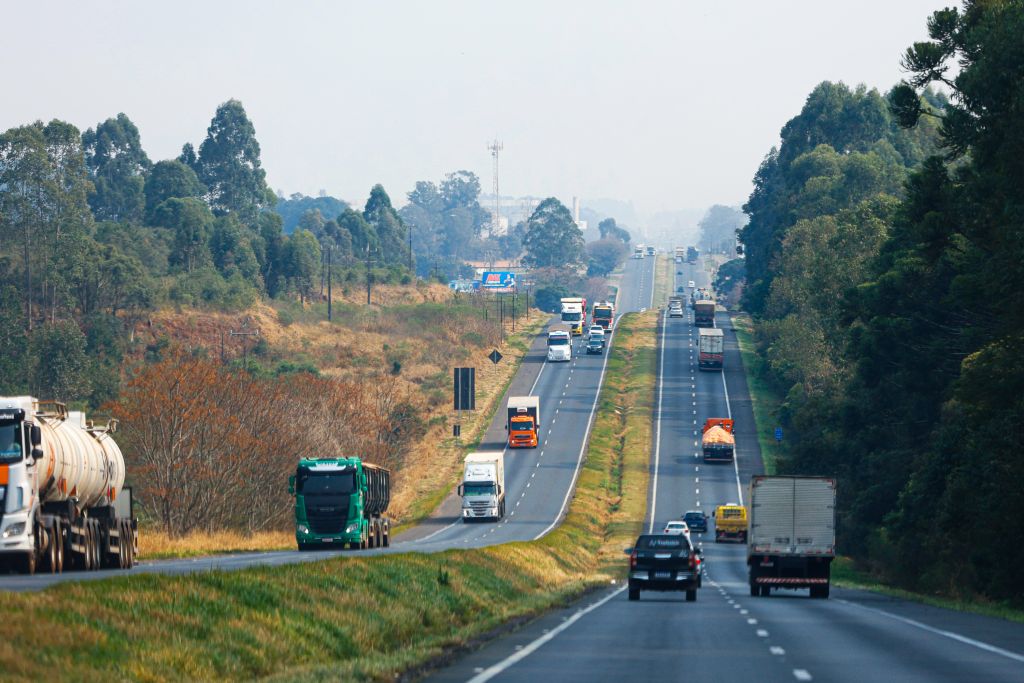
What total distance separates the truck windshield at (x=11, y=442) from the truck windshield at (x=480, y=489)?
5744cm

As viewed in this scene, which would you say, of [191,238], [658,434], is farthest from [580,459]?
[191,238]

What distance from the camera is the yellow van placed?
3425 inches

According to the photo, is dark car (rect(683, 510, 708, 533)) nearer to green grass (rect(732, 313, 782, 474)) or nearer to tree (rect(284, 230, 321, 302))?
green grass (rect(732, 313, 782, 474))

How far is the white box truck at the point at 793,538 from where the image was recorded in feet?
139

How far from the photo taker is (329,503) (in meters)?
55.7

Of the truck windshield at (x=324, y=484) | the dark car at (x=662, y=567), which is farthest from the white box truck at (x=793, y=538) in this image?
the truck windshield at (x=324, y=484)

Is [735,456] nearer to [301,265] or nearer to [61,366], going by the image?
[61,366]

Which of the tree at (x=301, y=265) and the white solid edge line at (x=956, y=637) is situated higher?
the tree at (x=301, y=265)

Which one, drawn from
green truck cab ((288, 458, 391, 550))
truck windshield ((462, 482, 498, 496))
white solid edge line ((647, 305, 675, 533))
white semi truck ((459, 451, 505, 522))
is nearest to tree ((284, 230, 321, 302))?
white solid edge line ((647, 305, 675, 533))

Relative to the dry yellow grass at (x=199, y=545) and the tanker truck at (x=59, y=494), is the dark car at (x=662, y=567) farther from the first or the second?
the dry yellow grass at (x=199, y=545)

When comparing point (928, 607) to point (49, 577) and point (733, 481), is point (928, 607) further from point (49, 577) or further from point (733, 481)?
point (733, 481)

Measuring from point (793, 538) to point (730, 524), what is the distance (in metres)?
45.3

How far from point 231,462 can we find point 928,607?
4788 cm

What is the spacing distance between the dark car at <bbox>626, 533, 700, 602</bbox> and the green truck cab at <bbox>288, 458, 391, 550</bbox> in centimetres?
1969
